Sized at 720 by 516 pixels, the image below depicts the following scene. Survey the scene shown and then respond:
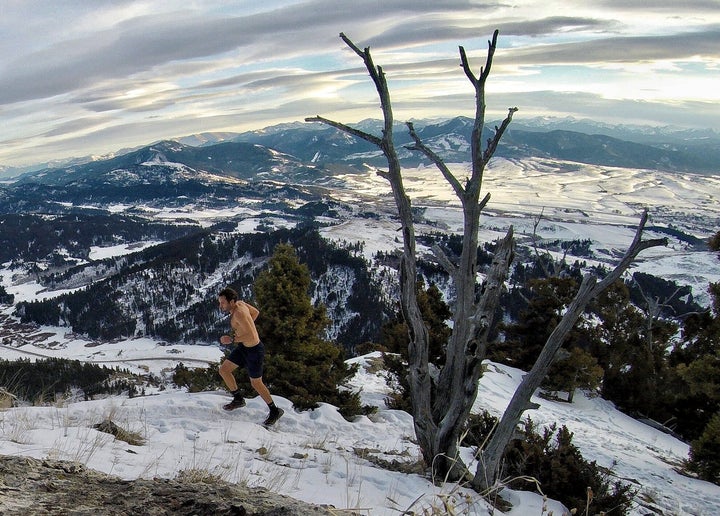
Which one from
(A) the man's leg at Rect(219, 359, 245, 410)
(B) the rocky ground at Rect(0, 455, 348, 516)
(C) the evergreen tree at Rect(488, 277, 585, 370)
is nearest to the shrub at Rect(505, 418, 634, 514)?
(A) the man's leg at Rect(219, 359, 245, 410)

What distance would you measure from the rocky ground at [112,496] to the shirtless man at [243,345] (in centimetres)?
410

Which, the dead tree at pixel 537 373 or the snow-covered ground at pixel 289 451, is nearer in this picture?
the snow-covered ground at pixel 289 451

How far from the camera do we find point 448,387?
669cm

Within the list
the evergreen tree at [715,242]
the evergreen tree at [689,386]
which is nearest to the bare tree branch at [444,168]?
the evergreen tree at [715,242]

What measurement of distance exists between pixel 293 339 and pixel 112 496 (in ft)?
35.6

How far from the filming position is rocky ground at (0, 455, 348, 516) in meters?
3.03

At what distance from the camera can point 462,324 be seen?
657cm

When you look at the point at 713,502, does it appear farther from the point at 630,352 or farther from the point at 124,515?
the point at 630,352

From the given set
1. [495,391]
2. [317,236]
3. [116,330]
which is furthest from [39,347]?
[495,391]

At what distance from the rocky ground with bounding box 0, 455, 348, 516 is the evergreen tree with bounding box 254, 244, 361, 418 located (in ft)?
28.9

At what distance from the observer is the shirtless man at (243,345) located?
26.6ft

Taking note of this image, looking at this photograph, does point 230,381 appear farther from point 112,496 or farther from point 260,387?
point 112,496

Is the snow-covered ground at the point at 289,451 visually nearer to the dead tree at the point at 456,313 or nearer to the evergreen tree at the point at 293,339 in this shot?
the dead tree at the point at 456,313

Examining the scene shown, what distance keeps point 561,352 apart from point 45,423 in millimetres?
7211
